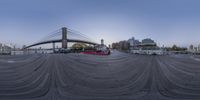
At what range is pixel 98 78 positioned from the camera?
575 cm

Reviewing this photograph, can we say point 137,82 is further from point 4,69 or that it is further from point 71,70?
point 4,69

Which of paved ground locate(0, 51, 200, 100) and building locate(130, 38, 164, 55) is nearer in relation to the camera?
paved ground locate(0, 51, 200, 100)

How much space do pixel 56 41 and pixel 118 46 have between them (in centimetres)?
431

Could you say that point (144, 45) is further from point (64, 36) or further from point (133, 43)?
point (64, 36)

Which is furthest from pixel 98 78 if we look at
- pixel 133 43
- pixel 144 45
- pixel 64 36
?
pixel 144 45

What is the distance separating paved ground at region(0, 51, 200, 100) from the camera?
17.9ft

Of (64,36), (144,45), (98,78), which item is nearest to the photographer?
(98,78)

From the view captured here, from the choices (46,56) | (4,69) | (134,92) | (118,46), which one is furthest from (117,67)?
(118,46)

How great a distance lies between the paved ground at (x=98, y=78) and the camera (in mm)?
5469

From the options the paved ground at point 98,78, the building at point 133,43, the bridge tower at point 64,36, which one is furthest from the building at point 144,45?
the paved ground at point 98,78

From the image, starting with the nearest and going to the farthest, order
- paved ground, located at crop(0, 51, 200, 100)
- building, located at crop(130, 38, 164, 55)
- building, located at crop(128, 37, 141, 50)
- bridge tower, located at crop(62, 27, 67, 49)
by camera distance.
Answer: paved ground, located at crop(0, 51, 200, 100), bridge tower, located at crop(62, 27, 67, 49), building, located at crop(130, 38, 164, 55), building, located at crop(128, 37, 141, 50)

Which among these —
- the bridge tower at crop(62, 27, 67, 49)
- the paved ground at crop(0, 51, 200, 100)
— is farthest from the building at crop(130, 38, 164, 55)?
the paved ground at crop(0, 51, 200, 100)

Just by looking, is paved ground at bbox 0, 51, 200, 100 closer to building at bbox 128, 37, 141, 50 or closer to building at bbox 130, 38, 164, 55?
building at bbox 130, 38, 164, 55

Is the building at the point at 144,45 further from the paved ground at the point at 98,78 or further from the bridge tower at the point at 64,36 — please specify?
the paved ground at the point at 98,78
